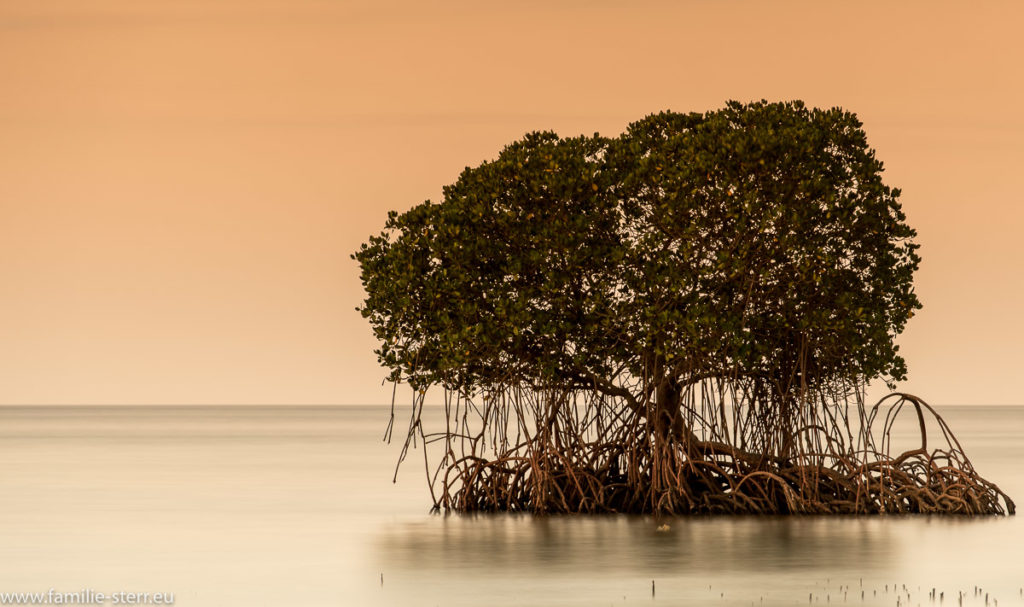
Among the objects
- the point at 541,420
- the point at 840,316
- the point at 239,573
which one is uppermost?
the point at 840,316

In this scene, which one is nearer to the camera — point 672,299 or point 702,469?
point 672,299

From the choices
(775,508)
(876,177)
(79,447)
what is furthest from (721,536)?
(79,447)

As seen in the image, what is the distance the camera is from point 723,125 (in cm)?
1809

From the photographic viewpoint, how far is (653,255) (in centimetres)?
1819

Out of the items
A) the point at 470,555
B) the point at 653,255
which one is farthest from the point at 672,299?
the point at 470,555

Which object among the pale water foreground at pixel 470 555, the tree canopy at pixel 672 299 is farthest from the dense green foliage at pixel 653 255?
the pale water foreground at pixel 470 555

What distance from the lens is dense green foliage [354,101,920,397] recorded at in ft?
58.5

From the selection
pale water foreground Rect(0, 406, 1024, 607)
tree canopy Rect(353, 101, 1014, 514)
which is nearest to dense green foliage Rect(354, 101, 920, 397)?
tree canopy Rect(353, 101, 1014, 514)

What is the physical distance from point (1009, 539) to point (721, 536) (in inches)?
135

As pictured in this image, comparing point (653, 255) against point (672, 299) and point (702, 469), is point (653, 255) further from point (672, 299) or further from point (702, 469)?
point (702, 469)

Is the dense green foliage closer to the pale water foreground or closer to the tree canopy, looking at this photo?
the tree canopy

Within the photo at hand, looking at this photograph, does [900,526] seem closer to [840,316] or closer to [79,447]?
[840,316]

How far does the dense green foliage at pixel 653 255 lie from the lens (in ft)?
58.5

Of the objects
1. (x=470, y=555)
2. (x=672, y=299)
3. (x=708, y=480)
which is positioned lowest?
(x=470, y=555)
